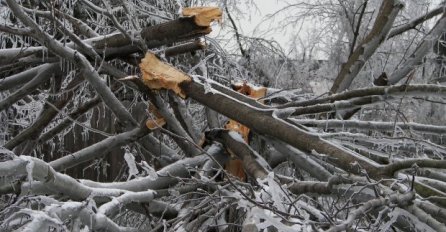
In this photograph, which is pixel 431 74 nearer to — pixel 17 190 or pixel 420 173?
pixel 420 173

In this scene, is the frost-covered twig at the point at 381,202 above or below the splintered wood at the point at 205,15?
below

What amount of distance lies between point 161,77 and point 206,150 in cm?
59

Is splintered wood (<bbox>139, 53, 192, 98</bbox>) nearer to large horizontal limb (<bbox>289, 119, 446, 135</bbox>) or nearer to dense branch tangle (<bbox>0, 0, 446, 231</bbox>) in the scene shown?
dense branch tangle (<bbox>0, 0, 446, 231</bbox>)

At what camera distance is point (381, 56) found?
8.40m

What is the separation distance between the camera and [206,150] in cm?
416

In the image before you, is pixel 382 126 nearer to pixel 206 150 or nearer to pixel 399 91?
pixel 399 91


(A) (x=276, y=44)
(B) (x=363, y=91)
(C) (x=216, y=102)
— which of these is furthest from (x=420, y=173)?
(A) (x=276, y=44)

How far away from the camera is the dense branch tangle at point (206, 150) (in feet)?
8.28

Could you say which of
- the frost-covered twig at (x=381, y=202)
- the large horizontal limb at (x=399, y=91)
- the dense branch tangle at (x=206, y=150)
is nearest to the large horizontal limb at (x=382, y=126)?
the dense branch tangle at (x=206, y=150)

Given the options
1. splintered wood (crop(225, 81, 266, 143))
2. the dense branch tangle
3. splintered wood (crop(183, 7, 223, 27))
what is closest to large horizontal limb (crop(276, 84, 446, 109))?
the dense branch tangle

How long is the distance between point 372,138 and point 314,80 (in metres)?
6.75

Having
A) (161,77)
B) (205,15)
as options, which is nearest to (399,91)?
(205,15)

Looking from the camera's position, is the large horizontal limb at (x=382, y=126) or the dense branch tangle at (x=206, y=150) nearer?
the dense branch tangle at (x=206, y=150)

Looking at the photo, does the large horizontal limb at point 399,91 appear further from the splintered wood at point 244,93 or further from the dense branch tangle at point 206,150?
the splintered wood at point 244,93
